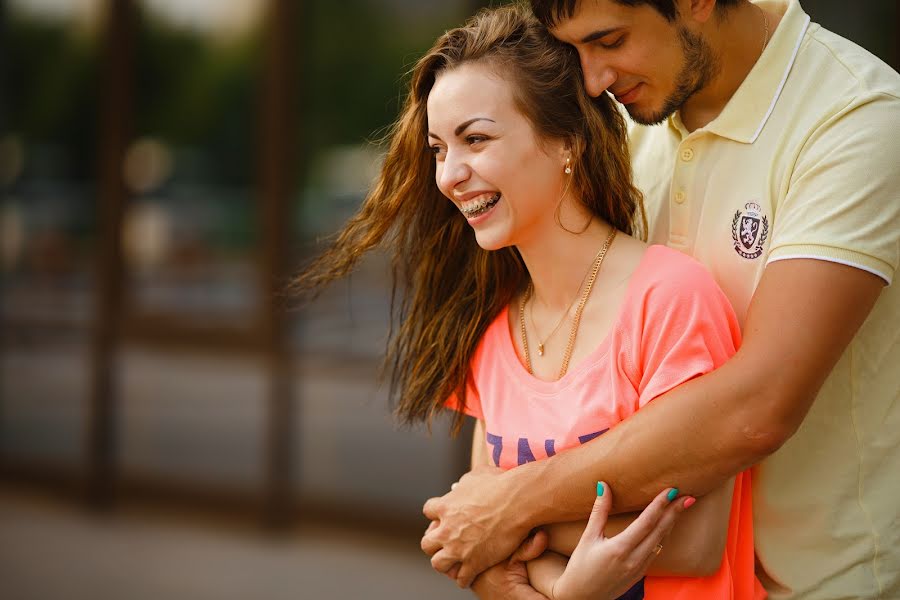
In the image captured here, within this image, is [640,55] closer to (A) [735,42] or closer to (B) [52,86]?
(A) [735,42]

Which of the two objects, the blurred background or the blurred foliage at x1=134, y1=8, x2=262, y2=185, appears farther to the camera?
the blurred foliage at x1=134, y1=8, x2=262, y2=185

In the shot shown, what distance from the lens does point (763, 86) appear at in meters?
1.88

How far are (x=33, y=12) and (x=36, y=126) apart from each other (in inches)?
23.8

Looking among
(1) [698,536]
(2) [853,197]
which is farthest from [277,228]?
(2) [853,197]

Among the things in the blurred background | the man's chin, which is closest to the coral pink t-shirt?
the man's chin

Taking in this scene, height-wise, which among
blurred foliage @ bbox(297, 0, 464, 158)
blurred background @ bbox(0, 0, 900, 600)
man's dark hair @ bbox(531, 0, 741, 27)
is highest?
blurred foliage @ bbox(297, 0, 464, 158)

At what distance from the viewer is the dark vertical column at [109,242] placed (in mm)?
5699

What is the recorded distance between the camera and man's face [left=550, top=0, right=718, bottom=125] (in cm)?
187

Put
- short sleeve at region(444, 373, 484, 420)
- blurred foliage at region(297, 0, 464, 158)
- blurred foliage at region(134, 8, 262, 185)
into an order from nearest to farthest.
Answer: short sleeve at region(444, 373, 484, 420) → blurred foliage at region(297, 0, 464, 158) → blurred foliage at region(134, 8, 262, 185)

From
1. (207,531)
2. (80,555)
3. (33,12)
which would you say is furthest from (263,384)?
(33,12)

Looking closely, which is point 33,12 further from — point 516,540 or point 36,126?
point 516,540

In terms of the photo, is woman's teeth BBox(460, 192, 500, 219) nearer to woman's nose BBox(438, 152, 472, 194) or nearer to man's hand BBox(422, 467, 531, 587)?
woman's nose BBox(438, 152, 472, 194)

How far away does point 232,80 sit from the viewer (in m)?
5.48

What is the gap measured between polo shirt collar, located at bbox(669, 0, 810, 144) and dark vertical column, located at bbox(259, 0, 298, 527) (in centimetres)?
351
